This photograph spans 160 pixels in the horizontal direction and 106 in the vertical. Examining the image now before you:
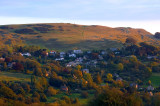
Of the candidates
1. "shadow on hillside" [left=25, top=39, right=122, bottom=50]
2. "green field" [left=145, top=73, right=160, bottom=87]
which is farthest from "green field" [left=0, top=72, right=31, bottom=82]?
"shadow on hillside" [left=25, top=39, right=122, bottom=50]

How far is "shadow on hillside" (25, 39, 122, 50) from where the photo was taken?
4465 centimetres

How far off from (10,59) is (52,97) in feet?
47.8

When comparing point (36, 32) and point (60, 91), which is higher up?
point (36, 32)

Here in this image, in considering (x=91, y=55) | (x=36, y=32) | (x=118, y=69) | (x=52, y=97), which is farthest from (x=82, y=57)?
(x=36, y=32)

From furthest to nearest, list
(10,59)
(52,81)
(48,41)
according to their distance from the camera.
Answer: (48,41), (10,59), (52,81)

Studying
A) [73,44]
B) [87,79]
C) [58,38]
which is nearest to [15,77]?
[87,79]

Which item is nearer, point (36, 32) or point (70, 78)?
point (70, 78)

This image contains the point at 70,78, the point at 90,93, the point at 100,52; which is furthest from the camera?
the point at 100,52

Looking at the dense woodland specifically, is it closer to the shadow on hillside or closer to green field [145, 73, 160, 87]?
green field [145, 73, 160, 87]

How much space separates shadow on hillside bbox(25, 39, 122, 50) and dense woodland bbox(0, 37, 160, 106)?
6.69 metres

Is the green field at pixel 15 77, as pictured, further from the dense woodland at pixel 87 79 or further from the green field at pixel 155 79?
the green field at pixel 155 79

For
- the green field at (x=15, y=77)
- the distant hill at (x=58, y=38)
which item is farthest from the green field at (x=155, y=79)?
the distant hill at (x=58, y=38)

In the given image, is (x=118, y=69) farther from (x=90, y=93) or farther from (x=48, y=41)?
(x=48, y=41)

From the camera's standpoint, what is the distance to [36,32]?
60.1 m
